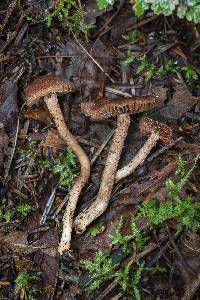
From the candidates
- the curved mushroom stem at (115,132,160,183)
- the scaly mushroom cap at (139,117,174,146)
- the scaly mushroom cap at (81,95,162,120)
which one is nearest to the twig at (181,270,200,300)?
the curved mushroom stem at (115,132,160,183)

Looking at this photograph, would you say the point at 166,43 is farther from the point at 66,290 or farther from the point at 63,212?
the point at 66,290

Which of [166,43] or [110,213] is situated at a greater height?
[166,43]

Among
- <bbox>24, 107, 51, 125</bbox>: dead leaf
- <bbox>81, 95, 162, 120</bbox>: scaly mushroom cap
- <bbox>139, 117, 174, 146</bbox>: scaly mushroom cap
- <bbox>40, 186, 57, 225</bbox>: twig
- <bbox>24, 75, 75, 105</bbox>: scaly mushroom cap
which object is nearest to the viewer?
<bbox>81, 95, 162, 120</bbox>: scaly mushroom cap

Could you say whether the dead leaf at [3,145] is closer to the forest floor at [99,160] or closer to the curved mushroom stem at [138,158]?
the forest floor at [99,160]

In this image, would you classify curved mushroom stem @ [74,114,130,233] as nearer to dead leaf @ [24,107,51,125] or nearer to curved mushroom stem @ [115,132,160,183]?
curved mushroom stem @ [115,132,160,183]

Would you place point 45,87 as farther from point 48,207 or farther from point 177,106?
point 177,106

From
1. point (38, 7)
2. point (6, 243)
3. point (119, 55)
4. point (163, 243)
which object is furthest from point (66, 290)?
point (38, 7)

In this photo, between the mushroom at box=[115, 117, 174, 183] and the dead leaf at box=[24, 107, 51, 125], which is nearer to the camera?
the mushroom at box=[115, 117, 174, 183]
